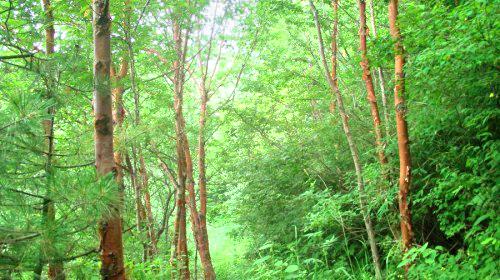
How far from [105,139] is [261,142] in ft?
24.7

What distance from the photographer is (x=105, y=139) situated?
2729mm

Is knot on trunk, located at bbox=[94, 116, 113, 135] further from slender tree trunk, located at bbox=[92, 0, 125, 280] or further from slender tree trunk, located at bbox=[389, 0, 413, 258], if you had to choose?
slender tree trunk, located at bbox=[389, 0, 413, 258]

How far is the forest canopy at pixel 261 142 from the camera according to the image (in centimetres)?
265

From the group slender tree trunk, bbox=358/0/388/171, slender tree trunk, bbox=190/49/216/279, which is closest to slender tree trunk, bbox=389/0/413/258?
slender tree trunk, bbox=358/0/388/171

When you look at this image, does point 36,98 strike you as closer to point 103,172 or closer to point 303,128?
point 103,172

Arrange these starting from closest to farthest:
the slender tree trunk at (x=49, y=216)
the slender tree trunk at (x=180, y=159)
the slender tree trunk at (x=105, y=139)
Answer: the slender tree trunk at (x=49, y=216), the slender tree trunk at (x=105, y=139), the slender tree trunk at (x=180, y=159)

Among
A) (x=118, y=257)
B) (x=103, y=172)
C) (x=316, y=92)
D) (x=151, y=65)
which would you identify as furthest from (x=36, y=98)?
(x=316, y=92)

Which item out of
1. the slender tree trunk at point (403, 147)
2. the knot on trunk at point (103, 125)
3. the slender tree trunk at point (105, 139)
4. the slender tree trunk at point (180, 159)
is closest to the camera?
the slender tree trunk at point (105, 139)

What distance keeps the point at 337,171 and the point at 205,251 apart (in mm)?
3093

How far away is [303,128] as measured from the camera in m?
9.20

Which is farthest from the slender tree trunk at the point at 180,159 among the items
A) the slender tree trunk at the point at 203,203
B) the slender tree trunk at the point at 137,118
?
the slender tree trunk at the point at 203,203

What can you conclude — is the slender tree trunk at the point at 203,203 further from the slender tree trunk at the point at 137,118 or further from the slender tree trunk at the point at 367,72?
the slender tree trunk at the point at 367,72

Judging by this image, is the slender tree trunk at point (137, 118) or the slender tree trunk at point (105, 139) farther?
the slender tree trunk at point (137, 118)

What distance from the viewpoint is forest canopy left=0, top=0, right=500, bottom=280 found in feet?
8.69
